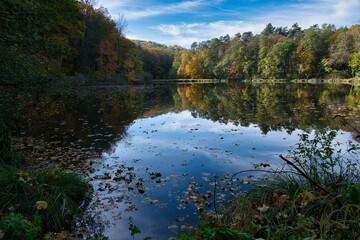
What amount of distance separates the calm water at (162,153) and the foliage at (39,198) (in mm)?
401

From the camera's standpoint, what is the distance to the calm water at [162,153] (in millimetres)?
4844

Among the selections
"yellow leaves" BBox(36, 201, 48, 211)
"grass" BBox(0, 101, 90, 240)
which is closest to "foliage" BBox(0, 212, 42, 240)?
"grass" BBox(0, 101, 90, 240)

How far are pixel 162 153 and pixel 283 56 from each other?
67.7 metres

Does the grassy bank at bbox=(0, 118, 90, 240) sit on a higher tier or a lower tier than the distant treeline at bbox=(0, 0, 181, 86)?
lower

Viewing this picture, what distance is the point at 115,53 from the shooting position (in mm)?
49125

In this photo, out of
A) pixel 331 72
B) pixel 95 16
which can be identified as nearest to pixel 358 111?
pixel 95 16

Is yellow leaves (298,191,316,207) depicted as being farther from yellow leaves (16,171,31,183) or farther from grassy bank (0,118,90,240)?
yellow leaves (16,171,31,183)

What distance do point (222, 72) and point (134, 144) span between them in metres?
77.3

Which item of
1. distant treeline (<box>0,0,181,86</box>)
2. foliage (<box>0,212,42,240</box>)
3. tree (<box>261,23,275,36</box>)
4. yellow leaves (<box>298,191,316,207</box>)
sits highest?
tree (<box>261,23,275,36</box>)

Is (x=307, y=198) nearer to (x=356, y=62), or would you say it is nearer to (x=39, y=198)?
(x=39, y=198)

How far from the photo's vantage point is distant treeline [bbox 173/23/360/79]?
2281 inches

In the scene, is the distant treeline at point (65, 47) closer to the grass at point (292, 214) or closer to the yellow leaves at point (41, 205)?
the yellow leaves at point (41, 205)

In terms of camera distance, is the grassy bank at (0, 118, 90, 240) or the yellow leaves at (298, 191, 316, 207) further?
the grassy bank at (0, 118, 90, 240)

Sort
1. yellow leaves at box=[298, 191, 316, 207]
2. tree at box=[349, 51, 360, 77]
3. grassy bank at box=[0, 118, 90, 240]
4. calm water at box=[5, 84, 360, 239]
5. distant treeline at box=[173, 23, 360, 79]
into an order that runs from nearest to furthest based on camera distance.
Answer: yellow leaves at box=[298, 191, 316, 207] → grassy bank at box=[0, 118, 90, 240] → calm water at box=[5, 84, 360, 239] → tree at box=[349, 51, 360, 77] → distant treeline at box=[173, 23, 360, 79]
